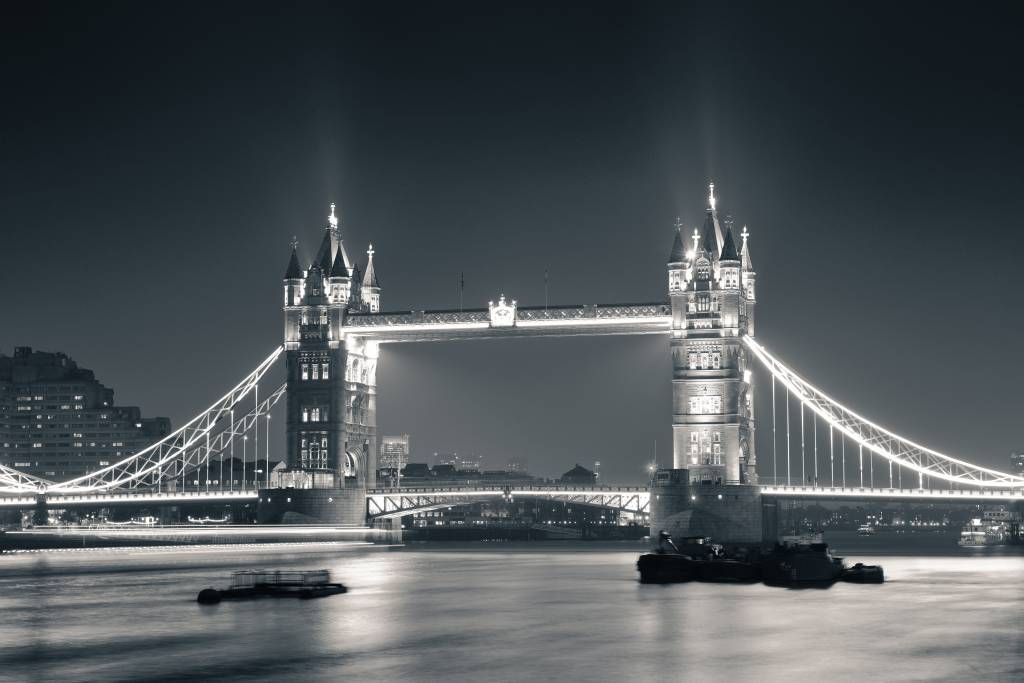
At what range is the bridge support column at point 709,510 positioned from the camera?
357 ft

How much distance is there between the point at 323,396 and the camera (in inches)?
4850

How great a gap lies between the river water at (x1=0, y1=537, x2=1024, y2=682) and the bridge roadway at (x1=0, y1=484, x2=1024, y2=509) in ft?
105

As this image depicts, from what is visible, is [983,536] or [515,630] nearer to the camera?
[515,630]

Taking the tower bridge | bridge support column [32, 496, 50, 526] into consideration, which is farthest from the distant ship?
bridge support column [32, 496, 50, 526]

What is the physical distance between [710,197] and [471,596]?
62957 mm

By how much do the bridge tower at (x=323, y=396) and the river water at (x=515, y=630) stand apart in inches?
1721

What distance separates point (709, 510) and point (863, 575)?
38763 mm

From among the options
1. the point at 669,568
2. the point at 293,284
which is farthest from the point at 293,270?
the point at 669,568

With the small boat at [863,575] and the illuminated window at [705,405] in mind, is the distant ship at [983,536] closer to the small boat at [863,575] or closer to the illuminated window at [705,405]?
the illuminated window at [705,405]

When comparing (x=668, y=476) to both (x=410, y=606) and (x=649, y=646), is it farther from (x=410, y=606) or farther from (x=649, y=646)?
(x=649, y=646)

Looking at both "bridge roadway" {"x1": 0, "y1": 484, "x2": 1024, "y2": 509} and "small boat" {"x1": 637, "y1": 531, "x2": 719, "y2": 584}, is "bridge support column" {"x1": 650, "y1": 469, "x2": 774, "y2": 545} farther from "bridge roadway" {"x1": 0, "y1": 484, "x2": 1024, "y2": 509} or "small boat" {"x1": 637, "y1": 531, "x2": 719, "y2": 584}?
"small boat" {"x1": 637, "y1": 531, "x2": 719, "y2": 584}

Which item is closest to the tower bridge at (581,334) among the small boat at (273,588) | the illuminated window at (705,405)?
the illuminated window at (705,405)

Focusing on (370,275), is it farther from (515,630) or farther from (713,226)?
(515,630)

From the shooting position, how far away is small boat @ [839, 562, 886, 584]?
70062 millimetres
